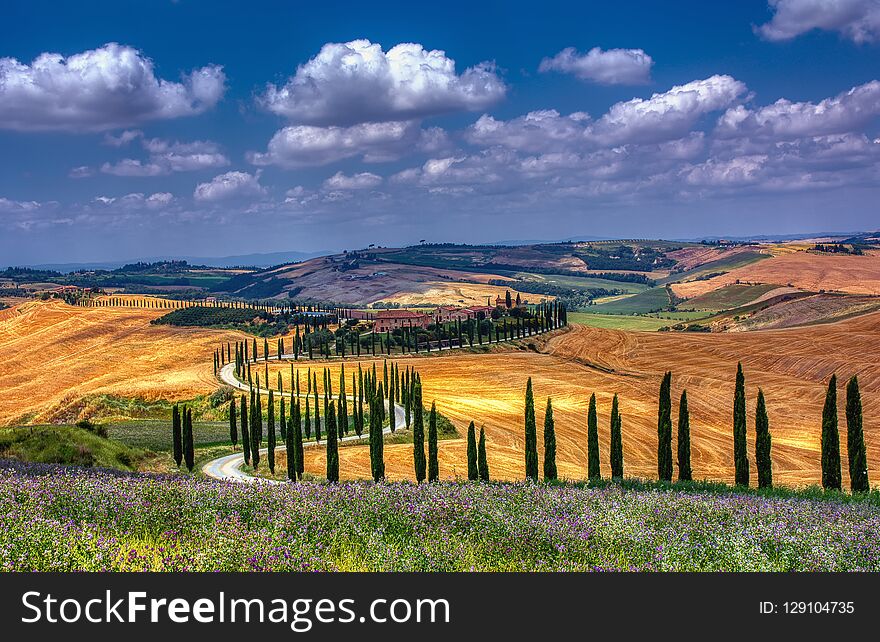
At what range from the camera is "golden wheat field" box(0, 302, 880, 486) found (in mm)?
79812

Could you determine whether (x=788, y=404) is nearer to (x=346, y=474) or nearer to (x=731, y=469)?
(x=731, y=469)

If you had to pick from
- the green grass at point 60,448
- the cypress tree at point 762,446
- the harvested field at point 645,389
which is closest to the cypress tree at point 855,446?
the cypress tree at point 762,446

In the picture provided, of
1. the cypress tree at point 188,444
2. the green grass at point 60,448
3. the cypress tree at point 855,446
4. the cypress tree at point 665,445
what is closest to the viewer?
the green grass at point 60,448

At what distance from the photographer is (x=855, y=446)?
176ft

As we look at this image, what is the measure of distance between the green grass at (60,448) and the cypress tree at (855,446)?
1898 inches

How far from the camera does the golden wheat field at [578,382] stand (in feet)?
262

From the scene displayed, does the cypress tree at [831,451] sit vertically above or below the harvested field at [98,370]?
above

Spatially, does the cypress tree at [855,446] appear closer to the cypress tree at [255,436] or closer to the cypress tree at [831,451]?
the cypress tree at [831,451]

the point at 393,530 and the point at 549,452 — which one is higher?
the point at 393,530

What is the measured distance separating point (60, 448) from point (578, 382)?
91308 millimetres

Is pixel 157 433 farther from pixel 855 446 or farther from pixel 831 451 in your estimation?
pixel 855 446

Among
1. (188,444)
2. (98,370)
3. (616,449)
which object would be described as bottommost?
(98,370)

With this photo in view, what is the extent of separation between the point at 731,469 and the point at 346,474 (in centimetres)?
3717

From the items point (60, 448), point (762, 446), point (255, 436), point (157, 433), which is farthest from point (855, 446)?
point (157, 433)
